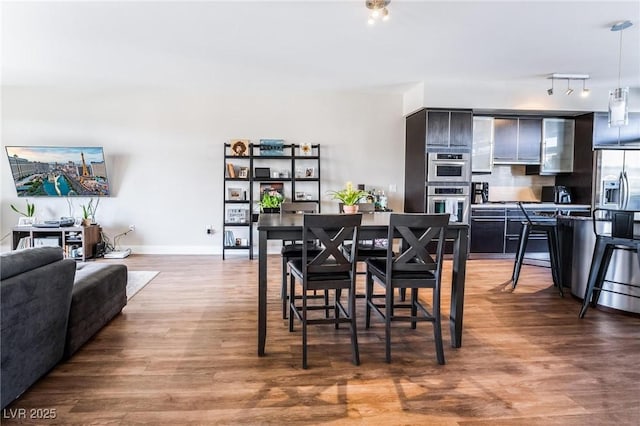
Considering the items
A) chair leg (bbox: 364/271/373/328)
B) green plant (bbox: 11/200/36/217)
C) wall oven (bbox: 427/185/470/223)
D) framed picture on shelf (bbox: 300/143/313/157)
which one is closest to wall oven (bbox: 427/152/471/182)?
wall oven (bbox: 427/185/470/223)

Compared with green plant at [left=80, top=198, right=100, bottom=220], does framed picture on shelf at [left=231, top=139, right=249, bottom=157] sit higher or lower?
higher

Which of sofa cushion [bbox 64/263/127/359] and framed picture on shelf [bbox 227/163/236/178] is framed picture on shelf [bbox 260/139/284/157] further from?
sofa cushion [bbox 64/263/127/359]

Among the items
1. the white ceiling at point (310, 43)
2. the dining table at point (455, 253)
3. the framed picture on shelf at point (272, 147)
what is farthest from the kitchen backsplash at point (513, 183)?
the dining table at point (455, 253)

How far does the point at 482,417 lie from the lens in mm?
1977

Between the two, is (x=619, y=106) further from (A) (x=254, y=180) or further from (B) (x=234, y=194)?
(B) (x=234, y=194)

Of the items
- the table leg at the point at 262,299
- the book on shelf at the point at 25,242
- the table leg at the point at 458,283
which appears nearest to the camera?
the table leg at the point at 262,299

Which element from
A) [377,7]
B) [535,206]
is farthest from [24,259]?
[535,206]

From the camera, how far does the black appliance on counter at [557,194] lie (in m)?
6.22

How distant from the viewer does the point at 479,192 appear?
245 inches

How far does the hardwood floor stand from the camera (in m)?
2.00

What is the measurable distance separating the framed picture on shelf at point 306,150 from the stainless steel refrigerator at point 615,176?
4.38 meters

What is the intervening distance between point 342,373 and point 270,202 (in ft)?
12.5

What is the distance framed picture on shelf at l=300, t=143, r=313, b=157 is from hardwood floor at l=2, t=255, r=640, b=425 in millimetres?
3250

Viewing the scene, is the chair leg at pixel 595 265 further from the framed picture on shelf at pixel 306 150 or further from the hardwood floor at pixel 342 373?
the framed picture on shelf at pixel 306 150
